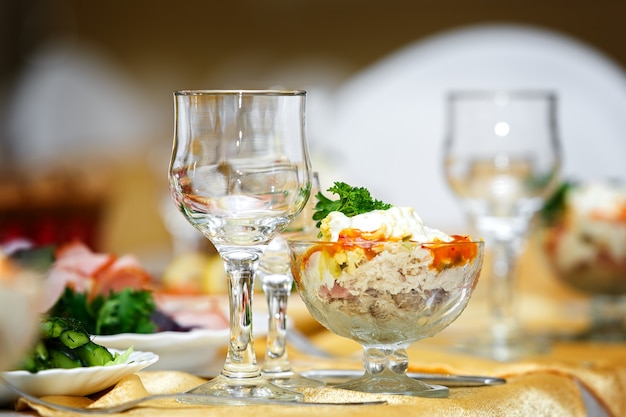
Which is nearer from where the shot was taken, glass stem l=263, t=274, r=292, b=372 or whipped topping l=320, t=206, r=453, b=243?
whipped topping l=320, t=206, r=453, b=243

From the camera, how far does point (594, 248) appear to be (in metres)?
1.30

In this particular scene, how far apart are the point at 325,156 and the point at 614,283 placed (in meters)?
0.52

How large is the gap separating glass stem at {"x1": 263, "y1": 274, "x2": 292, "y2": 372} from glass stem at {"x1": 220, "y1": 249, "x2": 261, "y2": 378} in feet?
0.32

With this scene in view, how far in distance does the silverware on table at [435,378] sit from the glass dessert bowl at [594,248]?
464mm

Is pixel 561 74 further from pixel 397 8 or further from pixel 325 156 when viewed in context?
pixel 325 156

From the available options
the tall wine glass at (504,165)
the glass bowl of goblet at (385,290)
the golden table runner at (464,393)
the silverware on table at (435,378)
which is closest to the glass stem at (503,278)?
the tall wine glass at (504,165)

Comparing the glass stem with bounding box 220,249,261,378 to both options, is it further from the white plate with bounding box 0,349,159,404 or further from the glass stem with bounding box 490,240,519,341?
the glass stem with bounding box 490,240,519,341

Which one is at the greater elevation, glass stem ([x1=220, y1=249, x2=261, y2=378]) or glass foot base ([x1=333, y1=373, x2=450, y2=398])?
glass stem ([x1=220, y1=249, x2=261, y2=378])

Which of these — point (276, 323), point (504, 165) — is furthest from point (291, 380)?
point (504, 165)

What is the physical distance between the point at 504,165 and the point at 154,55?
9.82ft

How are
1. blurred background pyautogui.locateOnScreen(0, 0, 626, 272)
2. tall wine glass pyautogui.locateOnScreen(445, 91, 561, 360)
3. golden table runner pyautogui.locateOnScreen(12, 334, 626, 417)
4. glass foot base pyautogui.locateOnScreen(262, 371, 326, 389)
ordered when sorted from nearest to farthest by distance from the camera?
golden table runner pyautogui.locateOnScreen(12, 334, 626, 417)
glass foot base pyautogui.locateOnScreen(262, 371, 326, 389)
tall wine glass pyautogui.locateOnScreen(445, 91, 561, 360)
blurred background pyautogui.locateOnScreen(0, 0, 626, 272)

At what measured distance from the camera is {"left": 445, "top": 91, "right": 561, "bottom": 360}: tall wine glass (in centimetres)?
122

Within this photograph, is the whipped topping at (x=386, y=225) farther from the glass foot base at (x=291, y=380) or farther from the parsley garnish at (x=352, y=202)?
Answer: the glass foot base at (x=291, y=380)

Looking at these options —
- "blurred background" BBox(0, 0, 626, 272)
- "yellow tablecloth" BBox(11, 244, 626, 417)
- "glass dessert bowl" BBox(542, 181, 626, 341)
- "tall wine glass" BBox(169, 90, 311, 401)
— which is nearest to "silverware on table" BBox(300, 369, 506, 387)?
"yellow tablecloth" BBox(11, 244, 626, 417)
